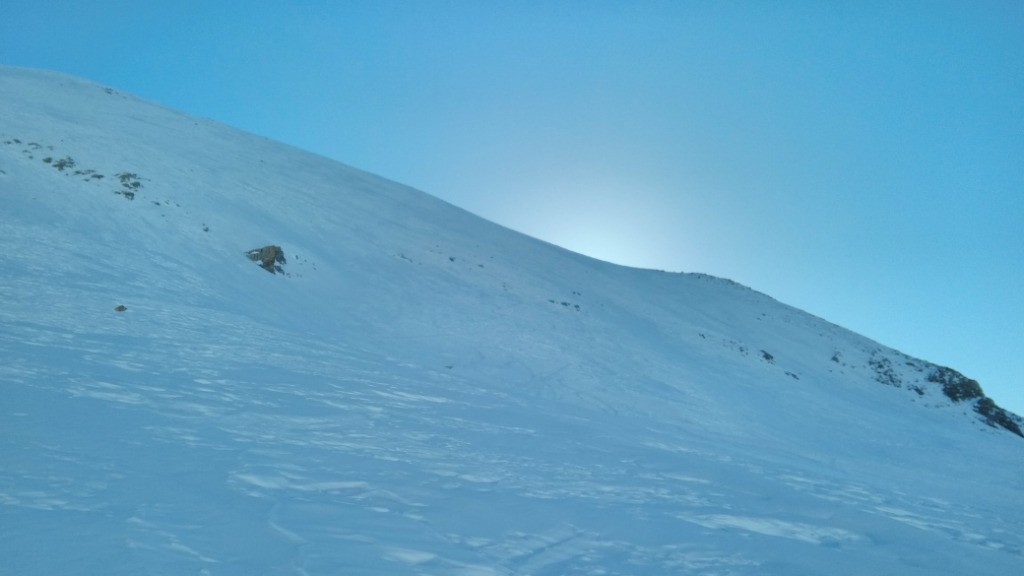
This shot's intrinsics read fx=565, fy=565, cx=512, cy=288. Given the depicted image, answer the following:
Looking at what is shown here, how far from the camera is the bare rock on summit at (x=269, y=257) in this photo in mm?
17375

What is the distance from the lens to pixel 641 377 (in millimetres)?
17328

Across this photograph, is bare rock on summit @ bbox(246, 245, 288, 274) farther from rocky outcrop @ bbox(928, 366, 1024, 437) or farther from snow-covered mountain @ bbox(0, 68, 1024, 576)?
rocky outcrop @ bbox(928, 366, 1024, 437)

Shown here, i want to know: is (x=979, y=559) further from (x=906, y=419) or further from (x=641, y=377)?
(x=906, y=419)

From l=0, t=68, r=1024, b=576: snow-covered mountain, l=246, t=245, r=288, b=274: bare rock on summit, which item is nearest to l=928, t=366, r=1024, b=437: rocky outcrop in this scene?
l=0, t=68, r=1024, b=576: snow-covered mountain

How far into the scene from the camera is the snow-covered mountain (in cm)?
400

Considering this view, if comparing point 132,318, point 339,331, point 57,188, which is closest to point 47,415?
point 132,318

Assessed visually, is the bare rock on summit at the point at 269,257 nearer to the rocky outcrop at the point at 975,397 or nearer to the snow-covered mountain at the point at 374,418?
the snow-covered mountain at the point at 374,418

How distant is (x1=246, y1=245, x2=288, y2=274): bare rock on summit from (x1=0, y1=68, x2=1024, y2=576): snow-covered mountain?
0.35 m

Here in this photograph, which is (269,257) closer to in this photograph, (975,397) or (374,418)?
(374,418)

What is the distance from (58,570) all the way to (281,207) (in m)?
Answer: 23.2

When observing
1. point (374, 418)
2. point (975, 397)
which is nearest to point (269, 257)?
point (374, 418)

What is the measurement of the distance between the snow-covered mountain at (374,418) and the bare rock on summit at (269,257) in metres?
0.35

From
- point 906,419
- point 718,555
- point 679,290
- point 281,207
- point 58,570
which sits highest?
point 679,290

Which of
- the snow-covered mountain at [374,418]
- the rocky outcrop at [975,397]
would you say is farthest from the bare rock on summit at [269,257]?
the rocky outcrop at [975,397]
